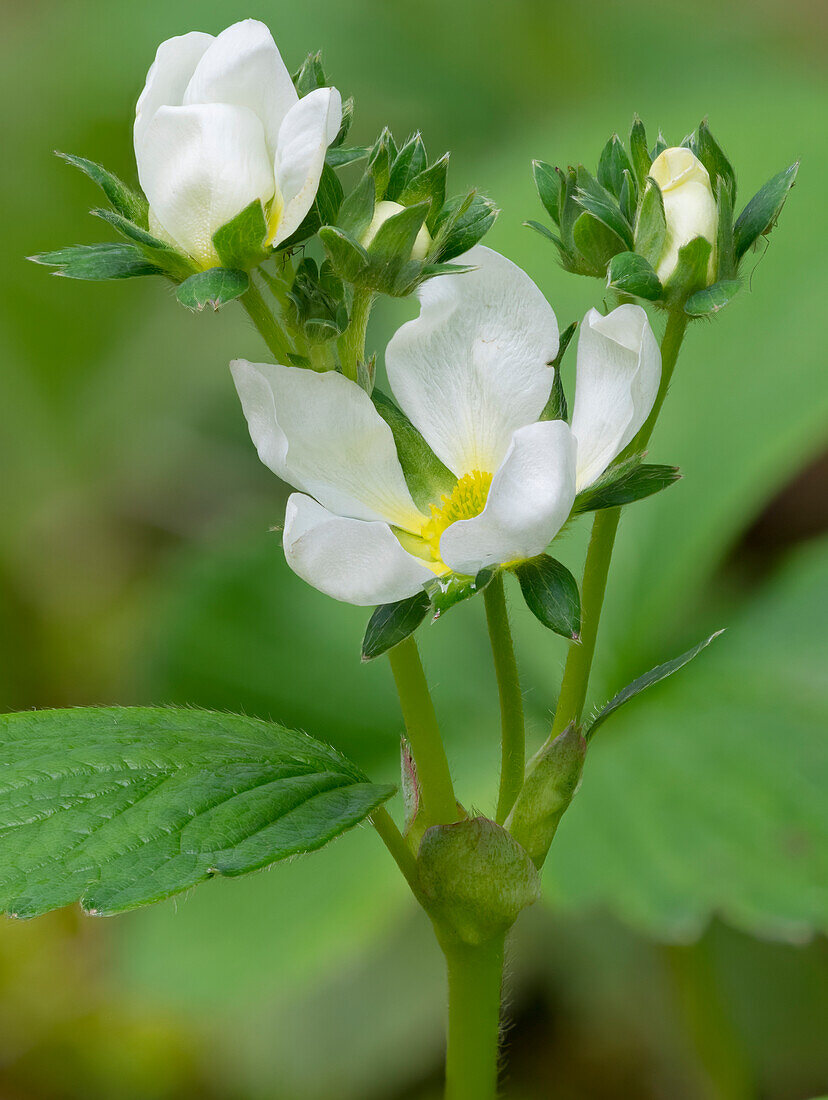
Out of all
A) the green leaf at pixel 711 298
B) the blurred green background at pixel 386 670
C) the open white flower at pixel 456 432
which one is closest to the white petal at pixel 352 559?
the open white flower at pixel 456 432

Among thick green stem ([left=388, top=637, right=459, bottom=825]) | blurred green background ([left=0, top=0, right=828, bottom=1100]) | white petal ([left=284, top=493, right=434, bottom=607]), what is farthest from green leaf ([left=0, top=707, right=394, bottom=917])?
blurred green background ([left=0, top=0, right=828, bottom=1100])

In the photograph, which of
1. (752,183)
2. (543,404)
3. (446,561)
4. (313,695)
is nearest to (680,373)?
(752,183)

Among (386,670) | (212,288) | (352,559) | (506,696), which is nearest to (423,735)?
(506,696)

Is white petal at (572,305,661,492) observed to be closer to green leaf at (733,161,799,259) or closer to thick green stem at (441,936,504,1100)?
green leaf at (733,161,799,259)

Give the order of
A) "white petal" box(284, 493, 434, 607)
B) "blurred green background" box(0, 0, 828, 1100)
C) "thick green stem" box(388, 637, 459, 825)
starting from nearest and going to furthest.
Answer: "white petal" box(284, 493, 434, 607) → "thick green stem" box(388, 637, 459, 825) → "blurred green background" box(0, 0, 828, 1100)

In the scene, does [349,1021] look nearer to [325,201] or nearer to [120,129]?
[325,201]

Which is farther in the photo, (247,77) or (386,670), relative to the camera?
(386,670)

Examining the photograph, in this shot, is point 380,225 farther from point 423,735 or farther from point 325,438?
point 423,735
